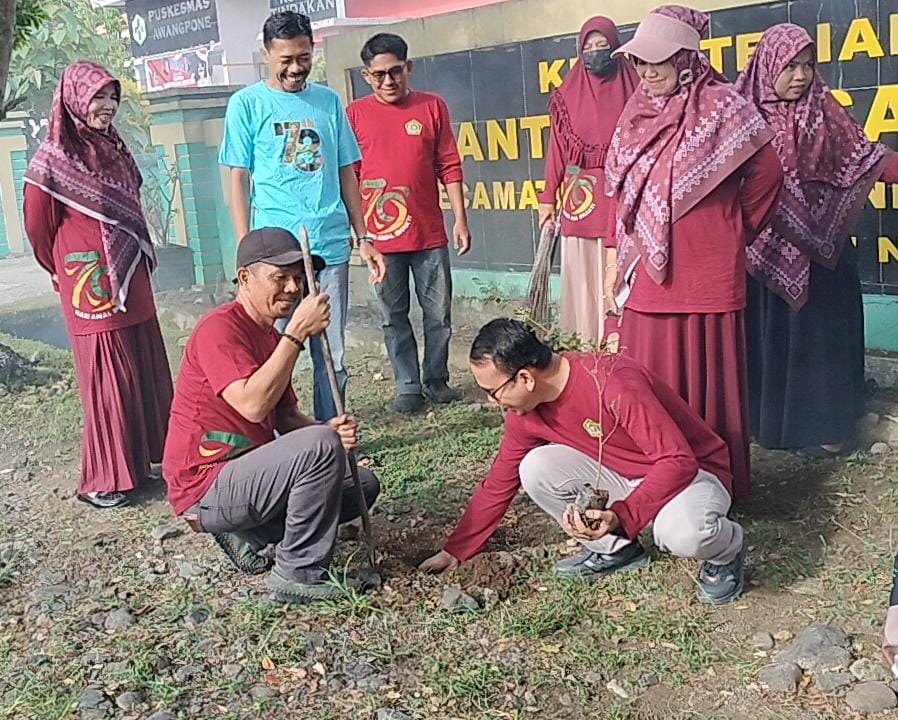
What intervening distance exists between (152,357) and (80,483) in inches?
24.8

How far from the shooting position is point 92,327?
459cm

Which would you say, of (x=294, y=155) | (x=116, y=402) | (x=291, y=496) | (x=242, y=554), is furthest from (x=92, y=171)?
(x=291, y=496)

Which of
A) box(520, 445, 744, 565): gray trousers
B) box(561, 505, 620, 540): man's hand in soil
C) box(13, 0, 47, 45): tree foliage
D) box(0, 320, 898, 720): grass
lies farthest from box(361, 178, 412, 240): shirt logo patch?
box(13, 0, 47, 45): tree foliage

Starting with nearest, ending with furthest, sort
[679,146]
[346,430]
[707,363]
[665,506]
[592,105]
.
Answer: [665,506], [346,430], [679,146], [707,363], [592,105]

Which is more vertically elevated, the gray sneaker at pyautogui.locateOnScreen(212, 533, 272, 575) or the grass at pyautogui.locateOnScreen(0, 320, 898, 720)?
the gray sneaker at pyautogui.locateOnScreen(212, 533, 272, 575)

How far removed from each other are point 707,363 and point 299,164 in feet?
6.40

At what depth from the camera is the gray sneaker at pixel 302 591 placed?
3.53 meters

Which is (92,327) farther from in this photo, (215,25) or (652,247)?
(215,25)

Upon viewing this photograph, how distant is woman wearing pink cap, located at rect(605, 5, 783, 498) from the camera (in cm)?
374

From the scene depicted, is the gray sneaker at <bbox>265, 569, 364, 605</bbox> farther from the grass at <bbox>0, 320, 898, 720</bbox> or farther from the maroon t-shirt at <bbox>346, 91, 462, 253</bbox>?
the maroon t-shirt at <bbox>346, 91, 462, 253</bbox>

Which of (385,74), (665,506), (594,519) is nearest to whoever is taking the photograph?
(594,519)

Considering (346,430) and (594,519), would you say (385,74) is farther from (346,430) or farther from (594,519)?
(594,519)

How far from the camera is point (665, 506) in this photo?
3.27 m

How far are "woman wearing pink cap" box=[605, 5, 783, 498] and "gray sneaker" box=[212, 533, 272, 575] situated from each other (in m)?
1.51
